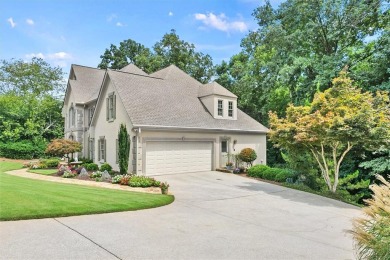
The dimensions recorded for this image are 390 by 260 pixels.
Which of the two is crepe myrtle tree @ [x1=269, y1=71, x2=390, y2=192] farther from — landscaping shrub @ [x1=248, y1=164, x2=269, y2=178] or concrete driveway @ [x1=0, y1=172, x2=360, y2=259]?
landscaping shrub @ [x1=248, y1=164, x2=269, y2=178]

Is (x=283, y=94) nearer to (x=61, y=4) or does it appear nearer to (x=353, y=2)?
(x=353, y=2)

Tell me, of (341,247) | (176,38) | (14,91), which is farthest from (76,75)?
(341,247)

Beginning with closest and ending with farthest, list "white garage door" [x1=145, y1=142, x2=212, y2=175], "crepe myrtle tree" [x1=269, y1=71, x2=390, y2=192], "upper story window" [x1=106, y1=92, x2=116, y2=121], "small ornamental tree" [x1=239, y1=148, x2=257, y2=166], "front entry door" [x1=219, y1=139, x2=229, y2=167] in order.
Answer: "crepe myrtle tree" [x1=269, y1=71, x2=390, y2=192] < "white garage door" [x1=145, y1=142, x2=212, y2=175] < "upper story window" [x1=106, y1=92, x2=116, y2=121] < "small ornamental tree" [x1=239, y1=148, x2=257, y2=166] < "front entry door" [x1=219, y1=139, x2=229, y2=167]

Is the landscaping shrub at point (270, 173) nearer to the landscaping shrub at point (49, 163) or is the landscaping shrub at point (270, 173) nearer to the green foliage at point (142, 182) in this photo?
the green foliage at point (142, 182)

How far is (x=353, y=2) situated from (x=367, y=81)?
18.6ft

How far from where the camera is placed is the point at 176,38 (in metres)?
37.2

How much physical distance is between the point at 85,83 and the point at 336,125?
23174 mm

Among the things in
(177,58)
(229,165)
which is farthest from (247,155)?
(177,58)

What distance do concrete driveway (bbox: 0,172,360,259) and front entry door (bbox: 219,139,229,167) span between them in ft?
32.1

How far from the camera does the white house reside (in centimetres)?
1677

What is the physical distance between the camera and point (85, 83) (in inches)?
1073

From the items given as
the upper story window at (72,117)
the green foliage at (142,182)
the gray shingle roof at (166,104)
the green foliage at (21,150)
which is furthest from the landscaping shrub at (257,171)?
the green foliage at (21,150)

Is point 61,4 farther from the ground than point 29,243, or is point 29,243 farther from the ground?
point 61,4

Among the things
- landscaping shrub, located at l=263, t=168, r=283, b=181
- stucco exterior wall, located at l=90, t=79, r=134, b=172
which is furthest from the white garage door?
landscaping shrub, located at l=263, t=168, r=283, b=181
